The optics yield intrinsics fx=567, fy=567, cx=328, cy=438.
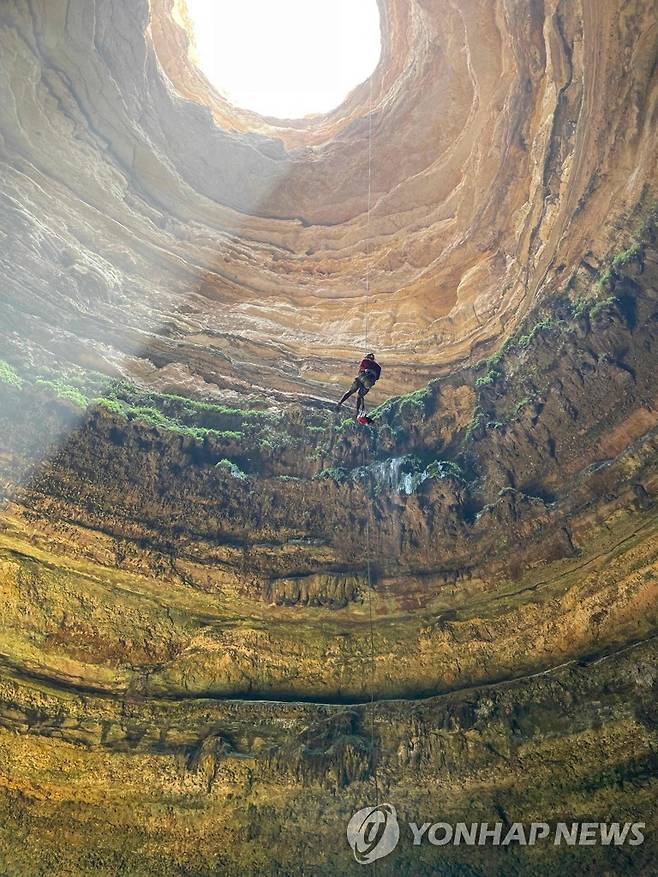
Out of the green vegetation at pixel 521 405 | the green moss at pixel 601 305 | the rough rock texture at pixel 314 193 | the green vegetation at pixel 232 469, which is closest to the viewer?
the green vegetation at pixel 232 469

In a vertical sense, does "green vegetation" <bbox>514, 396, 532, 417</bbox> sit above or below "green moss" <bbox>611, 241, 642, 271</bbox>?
below

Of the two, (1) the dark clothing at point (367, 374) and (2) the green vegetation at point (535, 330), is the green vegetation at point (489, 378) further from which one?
(1) the dark clothing at point (367, 374)

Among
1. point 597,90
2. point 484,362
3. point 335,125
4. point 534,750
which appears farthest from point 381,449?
point 335,125

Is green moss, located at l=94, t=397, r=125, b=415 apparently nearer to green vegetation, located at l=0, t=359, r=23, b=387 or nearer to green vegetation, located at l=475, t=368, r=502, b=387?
green vegetation, located at l=0, t=359, r=23, b=387

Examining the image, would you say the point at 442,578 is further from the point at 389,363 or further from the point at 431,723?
the point at 389,363

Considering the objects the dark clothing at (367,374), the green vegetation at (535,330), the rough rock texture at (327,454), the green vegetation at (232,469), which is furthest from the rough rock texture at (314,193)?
the dark clothing at (367,374)

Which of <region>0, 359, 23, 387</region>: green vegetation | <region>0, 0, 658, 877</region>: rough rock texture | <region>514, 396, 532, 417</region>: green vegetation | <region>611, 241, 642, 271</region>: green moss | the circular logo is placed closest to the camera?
the circular logo

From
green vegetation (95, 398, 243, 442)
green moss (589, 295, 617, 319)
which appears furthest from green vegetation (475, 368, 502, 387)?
green vegetation (95, 398, 243, 442)

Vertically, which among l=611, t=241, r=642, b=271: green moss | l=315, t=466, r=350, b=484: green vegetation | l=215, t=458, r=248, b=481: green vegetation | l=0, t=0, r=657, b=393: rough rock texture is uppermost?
l=0, t=0, r=657, b=393: rough rock texture
